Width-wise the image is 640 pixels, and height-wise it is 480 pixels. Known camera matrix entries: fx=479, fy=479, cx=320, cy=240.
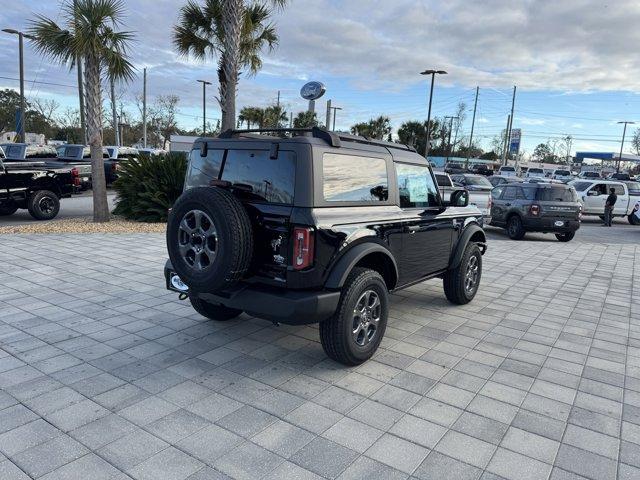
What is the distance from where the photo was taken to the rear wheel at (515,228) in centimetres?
1349

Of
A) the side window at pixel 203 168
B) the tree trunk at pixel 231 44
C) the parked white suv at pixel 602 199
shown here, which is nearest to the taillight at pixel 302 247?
the side window at pixel 203 168

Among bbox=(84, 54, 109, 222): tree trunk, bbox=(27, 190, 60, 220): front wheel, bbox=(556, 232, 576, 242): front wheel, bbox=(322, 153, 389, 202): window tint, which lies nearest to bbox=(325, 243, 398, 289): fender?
bbox=(322, 153, 389, 202): window tint

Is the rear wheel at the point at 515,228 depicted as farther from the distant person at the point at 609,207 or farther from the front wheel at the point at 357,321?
the front wheel at the point at 357,321

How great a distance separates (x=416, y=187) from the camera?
205 inches

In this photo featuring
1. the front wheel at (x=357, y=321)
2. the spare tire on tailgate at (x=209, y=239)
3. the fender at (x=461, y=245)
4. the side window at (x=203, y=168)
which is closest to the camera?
the spare tire on tailgate at (x=209, y=239)

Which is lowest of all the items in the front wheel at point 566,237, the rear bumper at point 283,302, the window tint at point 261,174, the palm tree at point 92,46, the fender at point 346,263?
the front wheel at point 566,237

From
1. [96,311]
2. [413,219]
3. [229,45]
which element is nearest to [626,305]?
[413,219]

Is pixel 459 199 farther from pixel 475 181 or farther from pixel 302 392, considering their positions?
pixel 475 181

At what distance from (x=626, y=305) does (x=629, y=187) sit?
16.4 metres

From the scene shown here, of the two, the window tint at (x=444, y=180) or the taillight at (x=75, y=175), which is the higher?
the window tint at (x=444, y=180)

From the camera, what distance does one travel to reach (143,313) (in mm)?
5297

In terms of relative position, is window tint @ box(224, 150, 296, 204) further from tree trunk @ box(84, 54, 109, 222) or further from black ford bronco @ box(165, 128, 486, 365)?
tree trunk @ box(84, 54, 109, 222)

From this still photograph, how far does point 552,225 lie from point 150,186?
10690mm

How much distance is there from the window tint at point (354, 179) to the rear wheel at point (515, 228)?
10.2 m
